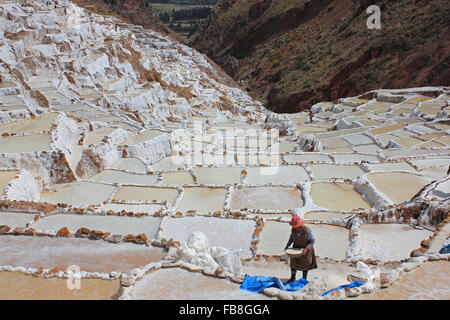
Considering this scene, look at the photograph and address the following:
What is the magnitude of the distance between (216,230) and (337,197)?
3.48 metres

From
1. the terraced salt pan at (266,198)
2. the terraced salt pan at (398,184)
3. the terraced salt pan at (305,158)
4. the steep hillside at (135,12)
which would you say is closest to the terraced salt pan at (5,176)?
the terraced salt pan at (266,198)

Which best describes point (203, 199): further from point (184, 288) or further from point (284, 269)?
point (184, 288)

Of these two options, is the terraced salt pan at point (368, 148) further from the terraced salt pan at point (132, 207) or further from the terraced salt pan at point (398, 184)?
the terraced salt pan at point (132, 207)

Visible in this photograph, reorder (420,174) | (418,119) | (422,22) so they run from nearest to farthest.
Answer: (420,174), (418,119), (422,22)

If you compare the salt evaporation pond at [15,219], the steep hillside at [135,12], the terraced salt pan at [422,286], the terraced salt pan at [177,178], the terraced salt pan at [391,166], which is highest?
the steep hillside at [135,12]

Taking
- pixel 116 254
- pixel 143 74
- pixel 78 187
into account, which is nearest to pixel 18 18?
pixel 143 74

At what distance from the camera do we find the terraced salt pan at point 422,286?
12.6 ft

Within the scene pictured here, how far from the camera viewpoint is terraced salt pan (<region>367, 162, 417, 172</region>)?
10.7 meters

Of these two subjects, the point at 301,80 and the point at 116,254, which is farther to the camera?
the point at 301,80

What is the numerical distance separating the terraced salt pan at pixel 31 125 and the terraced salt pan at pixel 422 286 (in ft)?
35.7

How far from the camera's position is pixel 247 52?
2286 inches

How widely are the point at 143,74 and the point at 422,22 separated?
77.9 feet

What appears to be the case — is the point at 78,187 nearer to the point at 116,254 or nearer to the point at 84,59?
the point at 116,254

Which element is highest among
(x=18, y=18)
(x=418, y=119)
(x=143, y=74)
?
(x=18, y=18)
